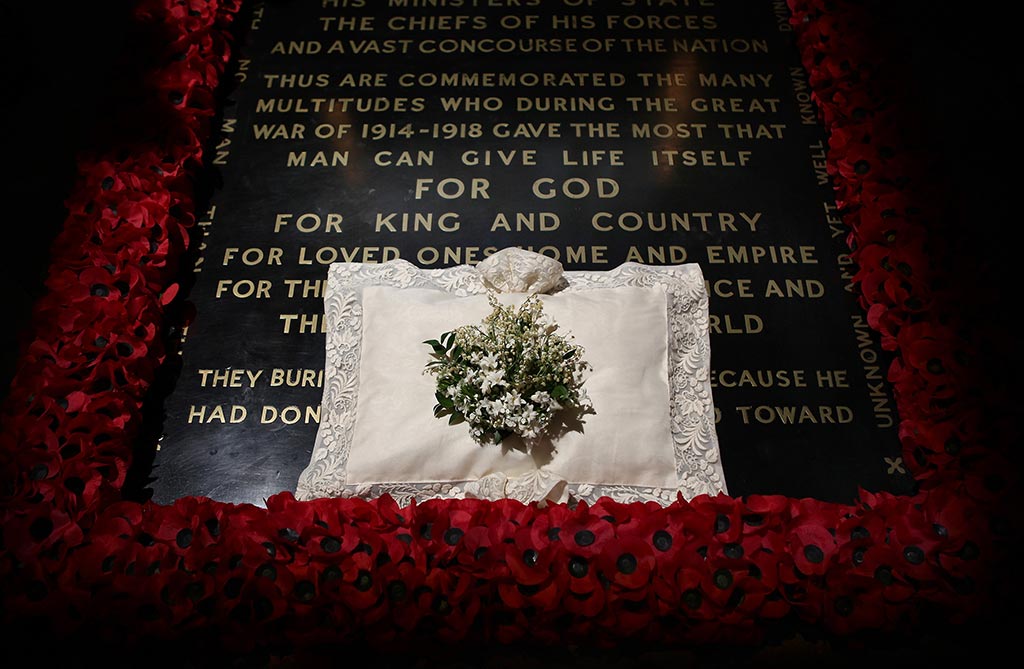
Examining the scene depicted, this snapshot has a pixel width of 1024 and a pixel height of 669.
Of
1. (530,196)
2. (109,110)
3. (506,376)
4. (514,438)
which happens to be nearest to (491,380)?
(506,376)

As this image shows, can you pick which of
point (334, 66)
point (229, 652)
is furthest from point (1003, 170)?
point (229, 652)

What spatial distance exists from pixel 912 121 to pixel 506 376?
2.10m

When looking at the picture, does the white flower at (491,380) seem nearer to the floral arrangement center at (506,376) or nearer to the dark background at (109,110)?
the floral arrangement center at (506,376)

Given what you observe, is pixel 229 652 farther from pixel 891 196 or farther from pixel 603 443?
pixel 891 196

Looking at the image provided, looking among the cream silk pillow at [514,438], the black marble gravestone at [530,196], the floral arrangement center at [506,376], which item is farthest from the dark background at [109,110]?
the floral arrangement center at [506,376]

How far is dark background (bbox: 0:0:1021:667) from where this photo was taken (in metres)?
2.93

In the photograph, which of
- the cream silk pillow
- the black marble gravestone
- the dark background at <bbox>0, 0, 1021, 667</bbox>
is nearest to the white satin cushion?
the cream silk pillow

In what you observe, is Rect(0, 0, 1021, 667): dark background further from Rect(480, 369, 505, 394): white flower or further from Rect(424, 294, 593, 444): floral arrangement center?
Rect(480, 369, 505, 394): white flower

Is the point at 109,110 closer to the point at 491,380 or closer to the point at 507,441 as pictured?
the point at 491,380

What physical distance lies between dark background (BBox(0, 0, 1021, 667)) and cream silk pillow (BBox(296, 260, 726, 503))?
106cm

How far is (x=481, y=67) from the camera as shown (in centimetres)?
356

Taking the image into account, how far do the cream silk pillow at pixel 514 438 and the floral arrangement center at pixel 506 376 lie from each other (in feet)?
0.18

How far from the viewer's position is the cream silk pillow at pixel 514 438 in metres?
2.41

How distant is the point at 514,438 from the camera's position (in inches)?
94.6
